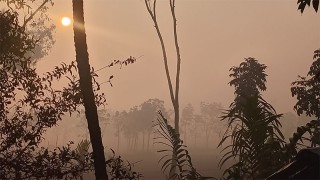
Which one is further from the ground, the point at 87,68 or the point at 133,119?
the point at 133,119

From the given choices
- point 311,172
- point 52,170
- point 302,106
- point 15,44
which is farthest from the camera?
point 302,106

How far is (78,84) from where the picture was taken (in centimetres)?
651

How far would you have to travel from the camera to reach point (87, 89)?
20.9 ft

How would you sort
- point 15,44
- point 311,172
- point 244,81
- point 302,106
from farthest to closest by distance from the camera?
point 244,81, point 302,106, point 15,44, point 311,172

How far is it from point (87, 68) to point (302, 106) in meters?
15.7

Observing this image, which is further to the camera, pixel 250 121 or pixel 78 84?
pixel 78 84

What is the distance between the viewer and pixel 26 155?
5.70 meters

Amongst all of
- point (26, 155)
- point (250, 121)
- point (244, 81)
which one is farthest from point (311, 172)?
point (244, 81)

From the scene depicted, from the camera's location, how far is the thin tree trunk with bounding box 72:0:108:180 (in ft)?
20.4

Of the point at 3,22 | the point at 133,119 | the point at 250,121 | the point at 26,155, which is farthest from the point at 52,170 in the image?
the point at 133,119

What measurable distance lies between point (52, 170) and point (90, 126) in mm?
1121

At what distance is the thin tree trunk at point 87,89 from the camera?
245 inches

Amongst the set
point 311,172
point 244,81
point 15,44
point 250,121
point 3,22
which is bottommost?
point 311,172

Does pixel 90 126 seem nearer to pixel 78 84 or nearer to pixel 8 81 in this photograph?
pixel 78 84
